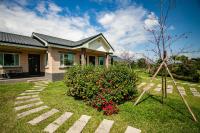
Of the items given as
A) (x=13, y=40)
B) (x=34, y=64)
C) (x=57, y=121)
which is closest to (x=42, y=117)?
(x=57, y=121)

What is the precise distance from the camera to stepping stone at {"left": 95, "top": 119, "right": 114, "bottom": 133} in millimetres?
3600

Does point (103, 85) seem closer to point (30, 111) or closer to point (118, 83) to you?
point (118, 83)

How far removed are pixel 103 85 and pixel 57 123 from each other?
2.57m

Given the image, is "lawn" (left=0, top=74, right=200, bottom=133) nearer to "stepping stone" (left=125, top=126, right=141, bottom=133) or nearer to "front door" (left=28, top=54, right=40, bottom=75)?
"stepping stone" (left=125, top=126, right=141, bottom=133)

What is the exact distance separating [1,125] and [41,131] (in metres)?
1.39

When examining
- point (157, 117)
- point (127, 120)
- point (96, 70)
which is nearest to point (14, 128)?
point (127, 120)

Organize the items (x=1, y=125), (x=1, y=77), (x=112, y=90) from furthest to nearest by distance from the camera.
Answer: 1. (x=1, y=77)
2. (x=112, y=90)
3. (x=1, y=125)

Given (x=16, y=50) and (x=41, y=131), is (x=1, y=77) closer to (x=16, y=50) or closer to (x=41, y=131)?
(x=16, y=50)

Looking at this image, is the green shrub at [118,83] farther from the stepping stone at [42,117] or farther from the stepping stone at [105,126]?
the stepping stone at [42,117]

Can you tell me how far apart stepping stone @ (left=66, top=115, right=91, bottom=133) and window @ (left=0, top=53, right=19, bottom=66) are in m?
10.9

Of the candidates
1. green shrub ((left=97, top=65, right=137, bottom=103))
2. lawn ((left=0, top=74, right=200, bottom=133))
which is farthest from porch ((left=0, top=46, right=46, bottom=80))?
green shrub ((left=97, top=65, right=137, bottom=103))

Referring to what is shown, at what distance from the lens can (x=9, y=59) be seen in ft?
38.3

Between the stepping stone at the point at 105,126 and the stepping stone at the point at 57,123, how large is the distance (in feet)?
4.10

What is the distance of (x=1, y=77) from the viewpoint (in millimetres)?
10891
